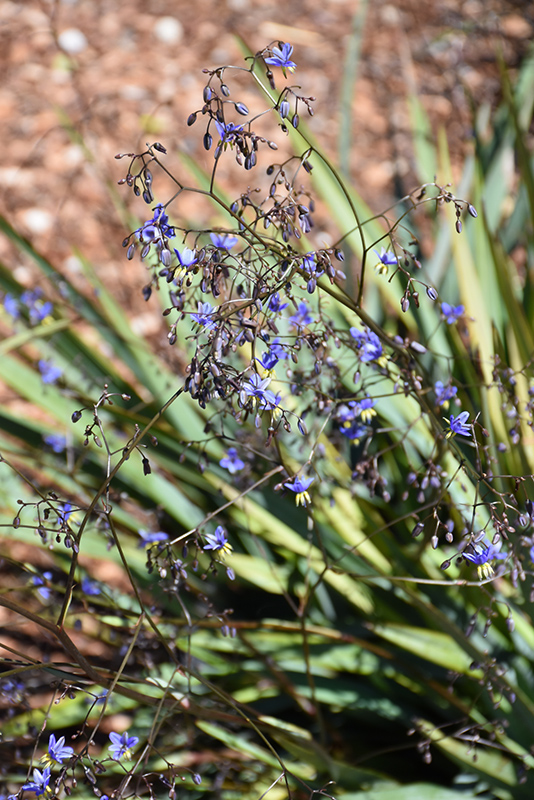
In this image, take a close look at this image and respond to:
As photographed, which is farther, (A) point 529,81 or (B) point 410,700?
(A) point 529,81

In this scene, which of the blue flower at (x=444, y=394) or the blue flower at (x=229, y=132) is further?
the blue flower at (x=444, y=394)

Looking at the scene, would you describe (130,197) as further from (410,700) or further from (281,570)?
(410,700)

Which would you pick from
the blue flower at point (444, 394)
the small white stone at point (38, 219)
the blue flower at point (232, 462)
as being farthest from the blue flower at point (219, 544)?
the small white stone at point (38, 219)

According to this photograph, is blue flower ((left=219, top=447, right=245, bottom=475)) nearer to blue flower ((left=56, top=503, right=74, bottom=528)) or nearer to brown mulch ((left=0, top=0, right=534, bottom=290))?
blue flower ((left=56, top=503, right=74, bottom=528))

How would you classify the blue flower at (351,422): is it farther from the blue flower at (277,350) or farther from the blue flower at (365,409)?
the blue flower at (277,350)

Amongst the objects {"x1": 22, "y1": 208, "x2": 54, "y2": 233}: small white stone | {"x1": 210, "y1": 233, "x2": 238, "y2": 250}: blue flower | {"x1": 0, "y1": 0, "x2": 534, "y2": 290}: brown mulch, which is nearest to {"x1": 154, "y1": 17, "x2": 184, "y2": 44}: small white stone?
{"x1": 0, "y1": 0, "x2": 534, "y2": 290}: brown mulch

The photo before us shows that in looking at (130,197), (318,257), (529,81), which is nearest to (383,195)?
(529,81)

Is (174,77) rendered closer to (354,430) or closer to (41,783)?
(354,430)
